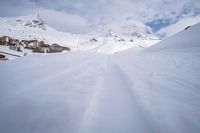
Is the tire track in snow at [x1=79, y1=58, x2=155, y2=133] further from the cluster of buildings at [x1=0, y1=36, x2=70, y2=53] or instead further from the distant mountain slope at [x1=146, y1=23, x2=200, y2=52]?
the cluster of buildings at [x1=0, y1=36, x2=70, y2=53]

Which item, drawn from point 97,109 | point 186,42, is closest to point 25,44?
point 186,42

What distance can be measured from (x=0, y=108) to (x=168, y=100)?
1673 millimetres

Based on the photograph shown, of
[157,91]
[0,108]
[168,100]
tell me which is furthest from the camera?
[157,91]

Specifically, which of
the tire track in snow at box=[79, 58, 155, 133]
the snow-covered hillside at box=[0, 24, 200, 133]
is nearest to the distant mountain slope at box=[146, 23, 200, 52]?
the snow-covered hillside at box=[0, 24, 200, 133]

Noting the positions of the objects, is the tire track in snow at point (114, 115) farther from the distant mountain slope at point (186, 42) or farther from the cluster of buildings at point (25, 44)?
the cluster of buildings at point (25, 44)

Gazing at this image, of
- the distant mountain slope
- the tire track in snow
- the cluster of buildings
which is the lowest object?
the cluster of buildings

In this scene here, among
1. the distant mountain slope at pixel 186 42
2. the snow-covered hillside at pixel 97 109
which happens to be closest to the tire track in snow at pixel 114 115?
the snow-covered hillside at pixel 97 109

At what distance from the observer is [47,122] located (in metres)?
1.31

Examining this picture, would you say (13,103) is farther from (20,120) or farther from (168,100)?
(168,100)

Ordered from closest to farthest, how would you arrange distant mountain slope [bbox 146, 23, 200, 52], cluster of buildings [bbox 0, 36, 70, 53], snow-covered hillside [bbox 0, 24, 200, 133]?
snow-covered hillside [bbox 0, 24, 200, 133]
distant mountain slope [bbox 146, 23, 200, 52]
cluster of buildings [bbox 0, 36, 70, 53]

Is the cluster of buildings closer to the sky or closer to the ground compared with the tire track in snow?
closer to the ground

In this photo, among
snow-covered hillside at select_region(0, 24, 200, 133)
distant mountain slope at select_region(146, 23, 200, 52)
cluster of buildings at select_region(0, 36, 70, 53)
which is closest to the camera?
snow-covered hillside at select_region(0, 24, 200, 133)

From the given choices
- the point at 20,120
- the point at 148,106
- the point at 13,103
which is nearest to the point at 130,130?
the point at 148,106

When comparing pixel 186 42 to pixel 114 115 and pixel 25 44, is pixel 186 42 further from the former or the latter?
pixel 25 44
